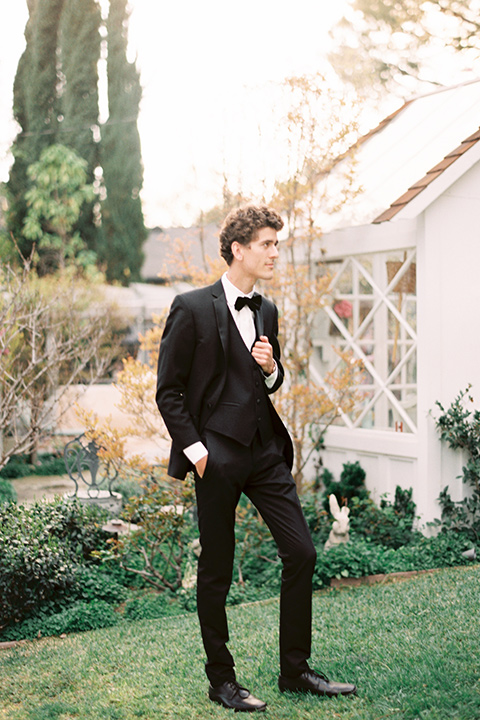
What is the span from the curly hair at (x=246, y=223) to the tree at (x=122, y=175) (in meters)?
20.0

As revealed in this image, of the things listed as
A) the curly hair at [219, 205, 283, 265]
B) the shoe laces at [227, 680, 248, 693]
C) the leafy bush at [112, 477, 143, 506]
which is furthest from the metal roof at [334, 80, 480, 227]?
the shoe laces at [227, 680, 248, 693]

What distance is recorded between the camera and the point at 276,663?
162 inches

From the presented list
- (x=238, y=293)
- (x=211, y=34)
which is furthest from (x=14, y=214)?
(x=238, y=293)

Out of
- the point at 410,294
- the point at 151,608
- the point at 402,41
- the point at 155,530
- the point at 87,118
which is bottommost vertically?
the point at 151,608

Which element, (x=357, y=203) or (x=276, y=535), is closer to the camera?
(x=276, y=535)

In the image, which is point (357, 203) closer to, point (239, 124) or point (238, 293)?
point (239, 124)

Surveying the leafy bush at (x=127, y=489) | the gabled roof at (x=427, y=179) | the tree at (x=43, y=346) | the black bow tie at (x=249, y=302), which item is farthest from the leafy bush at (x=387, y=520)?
the black bow tie at (x=249, y=302)

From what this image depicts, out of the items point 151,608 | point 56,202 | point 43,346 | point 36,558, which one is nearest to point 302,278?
point 151,608

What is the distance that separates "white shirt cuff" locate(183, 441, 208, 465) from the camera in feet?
11.2

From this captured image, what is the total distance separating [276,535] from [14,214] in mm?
20012

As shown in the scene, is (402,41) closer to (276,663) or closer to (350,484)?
(350,484)

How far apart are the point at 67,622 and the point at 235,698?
247 cm

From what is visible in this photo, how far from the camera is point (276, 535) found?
3.47 metres

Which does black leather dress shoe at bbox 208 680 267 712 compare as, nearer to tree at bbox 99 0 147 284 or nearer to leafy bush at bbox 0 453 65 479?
leafy bush at bbox 0 453 65 479
